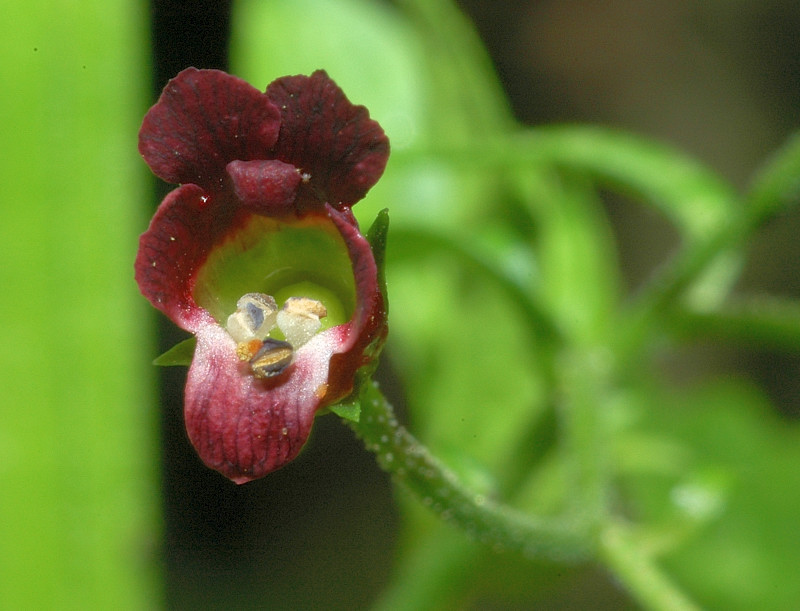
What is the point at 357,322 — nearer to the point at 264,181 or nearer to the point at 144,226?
the point at 264,181

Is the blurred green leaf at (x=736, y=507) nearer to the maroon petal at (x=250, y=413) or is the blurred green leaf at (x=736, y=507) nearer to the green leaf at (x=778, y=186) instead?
the green leaf at (x=778, y=186)

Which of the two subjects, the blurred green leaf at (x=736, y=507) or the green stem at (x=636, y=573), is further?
the blurred green leaf at (x=736, y=507)

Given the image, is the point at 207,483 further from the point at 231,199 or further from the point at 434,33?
→ the point at 231,199

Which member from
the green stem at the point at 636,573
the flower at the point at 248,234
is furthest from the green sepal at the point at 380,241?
the green stem at the point at 636,573

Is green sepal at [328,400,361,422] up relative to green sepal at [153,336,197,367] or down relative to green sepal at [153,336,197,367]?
up

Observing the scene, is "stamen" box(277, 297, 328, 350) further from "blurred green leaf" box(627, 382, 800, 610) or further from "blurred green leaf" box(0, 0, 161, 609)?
"blurred green leaf" box(627, 382, 800, 610)

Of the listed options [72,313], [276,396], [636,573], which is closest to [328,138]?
[276,396]

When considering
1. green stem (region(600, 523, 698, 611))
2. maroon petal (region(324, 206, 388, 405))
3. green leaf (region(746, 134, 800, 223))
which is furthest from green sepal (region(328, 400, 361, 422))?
green leaf (region(746, 134, 800, 223))
